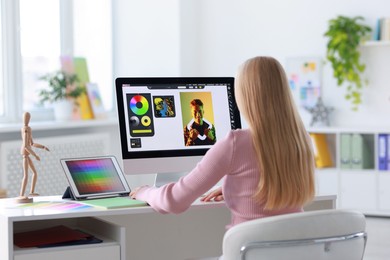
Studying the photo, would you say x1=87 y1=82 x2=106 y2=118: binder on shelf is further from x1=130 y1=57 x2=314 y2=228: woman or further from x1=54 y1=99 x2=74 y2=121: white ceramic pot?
x1=130 y1=57 x2=314 y2=228: woman

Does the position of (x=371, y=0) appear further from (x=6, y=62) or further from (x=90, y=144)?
(x=6, y=62)

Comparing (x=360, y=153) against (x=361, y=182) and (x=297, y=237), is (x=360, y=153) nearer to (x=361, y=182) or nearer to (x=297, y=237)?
(x=361, y=182)

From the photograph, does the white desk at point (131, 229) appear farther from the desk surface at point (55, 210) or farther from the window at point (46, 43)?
the window at point (46, 43)

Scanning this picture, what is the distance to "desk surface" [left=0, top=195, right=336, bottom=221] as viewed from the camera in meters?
2.38

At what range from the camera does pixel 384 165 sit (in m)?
5.87

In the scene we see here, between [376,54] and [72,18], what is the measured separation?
2532 mm

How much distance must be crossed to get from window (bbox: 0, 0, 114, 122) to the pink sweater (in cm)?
349

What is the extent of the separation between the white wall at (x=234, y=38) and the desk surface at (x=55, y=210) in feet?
12.7

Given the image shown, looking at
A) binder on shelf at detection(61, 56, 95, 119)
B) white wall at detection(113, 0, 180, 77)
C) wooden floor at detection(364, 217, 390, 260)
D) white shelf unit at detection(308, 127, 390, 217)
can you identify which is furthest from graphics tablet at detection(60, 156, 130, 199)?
white wall at detection(113, 0, 180, 77)

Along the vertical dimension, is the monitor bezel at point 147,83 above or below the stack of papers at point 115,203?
above

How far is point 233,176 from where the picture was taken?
7.67 ft

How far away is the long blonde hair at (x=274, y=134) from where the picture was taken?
2.27 meters

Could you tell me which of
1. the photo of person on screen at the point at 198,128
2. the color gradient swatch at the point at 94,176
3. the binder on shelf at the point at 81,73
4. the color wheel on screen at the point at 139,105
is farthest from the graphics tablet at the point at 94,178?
the binder on shelf at the point at 81,73

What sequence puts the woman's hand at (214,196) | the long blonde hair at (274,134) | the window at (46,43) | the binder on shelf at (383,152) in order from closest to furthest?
the long blonde hair at (274,134) → the woman's hand at (214,196) → the window at (46,43) → the binder on shelf at (383,152)
